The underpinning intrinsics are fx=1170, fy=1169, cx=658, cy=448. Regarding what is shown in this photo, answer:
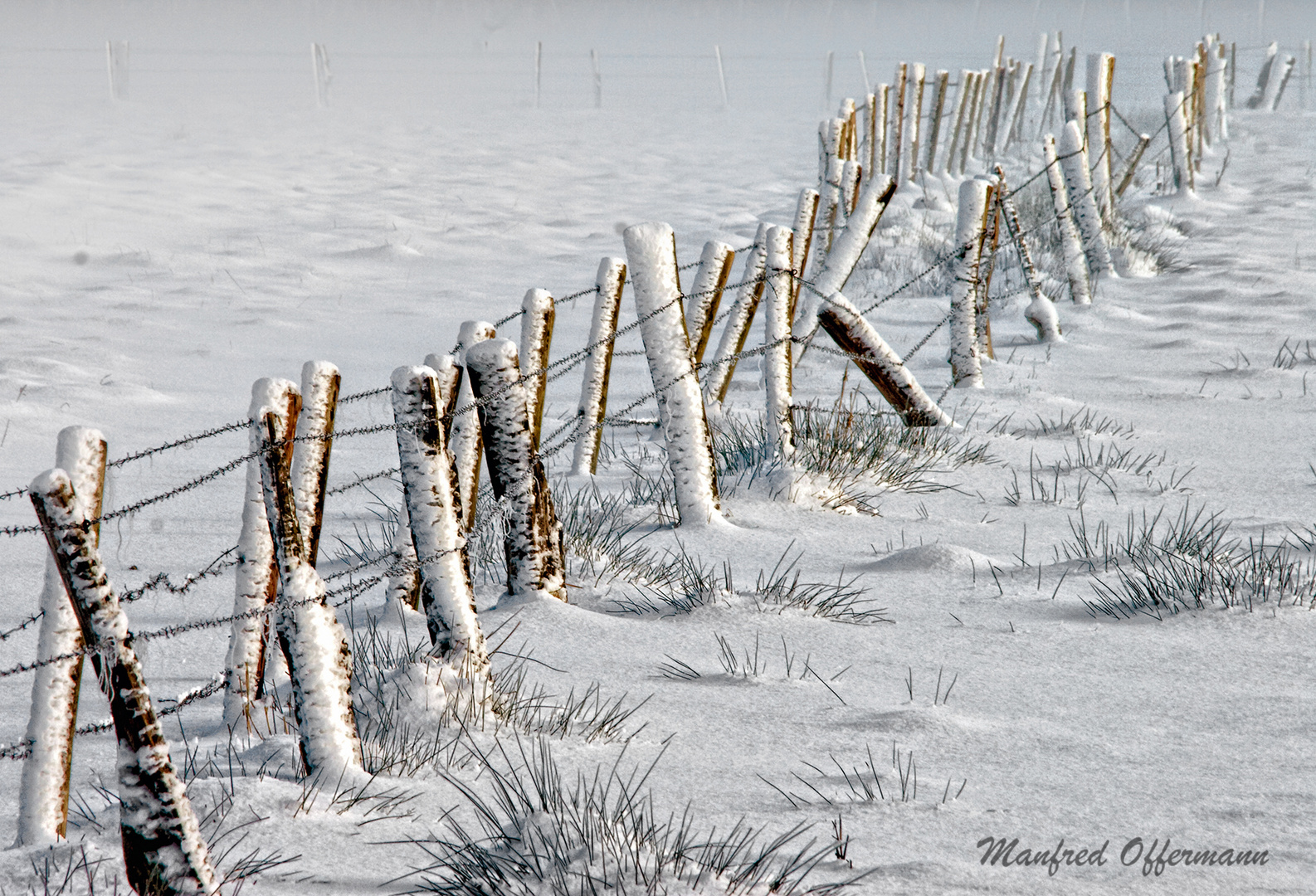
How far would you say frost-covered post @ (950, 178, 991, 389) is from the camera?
5086mm

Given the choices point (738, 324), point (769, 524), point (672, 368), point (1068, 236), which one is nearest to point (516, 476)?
point (672, 368)

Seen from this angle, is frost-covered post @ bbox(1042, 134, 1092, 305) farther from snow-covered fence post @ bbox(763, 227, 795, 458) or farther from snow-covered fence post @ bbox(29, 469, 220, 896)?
snow-covered fence post @ bbox(29, 469, 220, 896)

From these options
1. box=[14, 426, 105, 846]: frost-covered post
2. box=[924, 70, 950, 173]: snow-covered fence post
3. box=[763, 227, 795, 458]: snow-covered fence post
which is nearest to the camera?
box=[14, 426, 105, 846]: frost-covered post

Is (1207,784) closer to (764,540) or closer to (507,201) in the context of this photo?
(764,540)

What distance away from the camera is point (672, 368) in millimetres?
3447

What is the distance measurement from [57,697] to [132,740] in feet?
0.99

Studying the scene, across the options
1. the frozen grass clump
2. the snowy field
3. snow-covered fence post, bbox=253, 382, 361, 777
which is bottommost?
the snowy field

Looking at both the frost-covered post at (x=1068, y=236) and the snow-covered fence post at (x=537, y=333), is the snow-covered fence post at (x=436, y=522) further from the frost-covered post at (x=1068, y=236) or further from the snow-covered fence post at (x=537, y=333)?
the frost-covered post at (x=1068, y=236)

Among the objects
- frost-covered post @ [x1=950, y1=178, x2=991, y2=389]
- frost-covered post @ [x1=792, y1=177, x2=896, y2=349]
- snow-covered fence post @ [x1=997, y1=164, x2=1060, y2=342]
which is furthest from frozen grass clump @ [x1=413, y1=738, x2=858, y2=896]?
snow-covered fence post @ [x1=997, y1=164, x2=1060, y2=342]

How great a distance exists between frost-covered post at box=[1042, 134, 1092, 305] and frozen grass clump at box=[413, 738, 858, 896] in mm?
5738

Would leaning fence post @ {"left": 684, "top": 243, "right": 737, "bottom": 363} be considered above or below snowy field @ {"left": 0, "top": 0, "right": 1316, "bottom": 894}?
above

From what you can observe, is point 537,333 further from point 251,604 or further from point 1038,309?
point 1038,309

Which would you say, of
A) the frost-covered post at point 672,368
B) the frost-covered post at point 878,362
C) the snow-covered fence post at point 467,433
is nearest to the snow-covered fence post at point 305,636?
the snow-covered fence post at point 467,433

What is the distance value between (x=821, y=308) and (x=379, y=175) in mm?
10544
